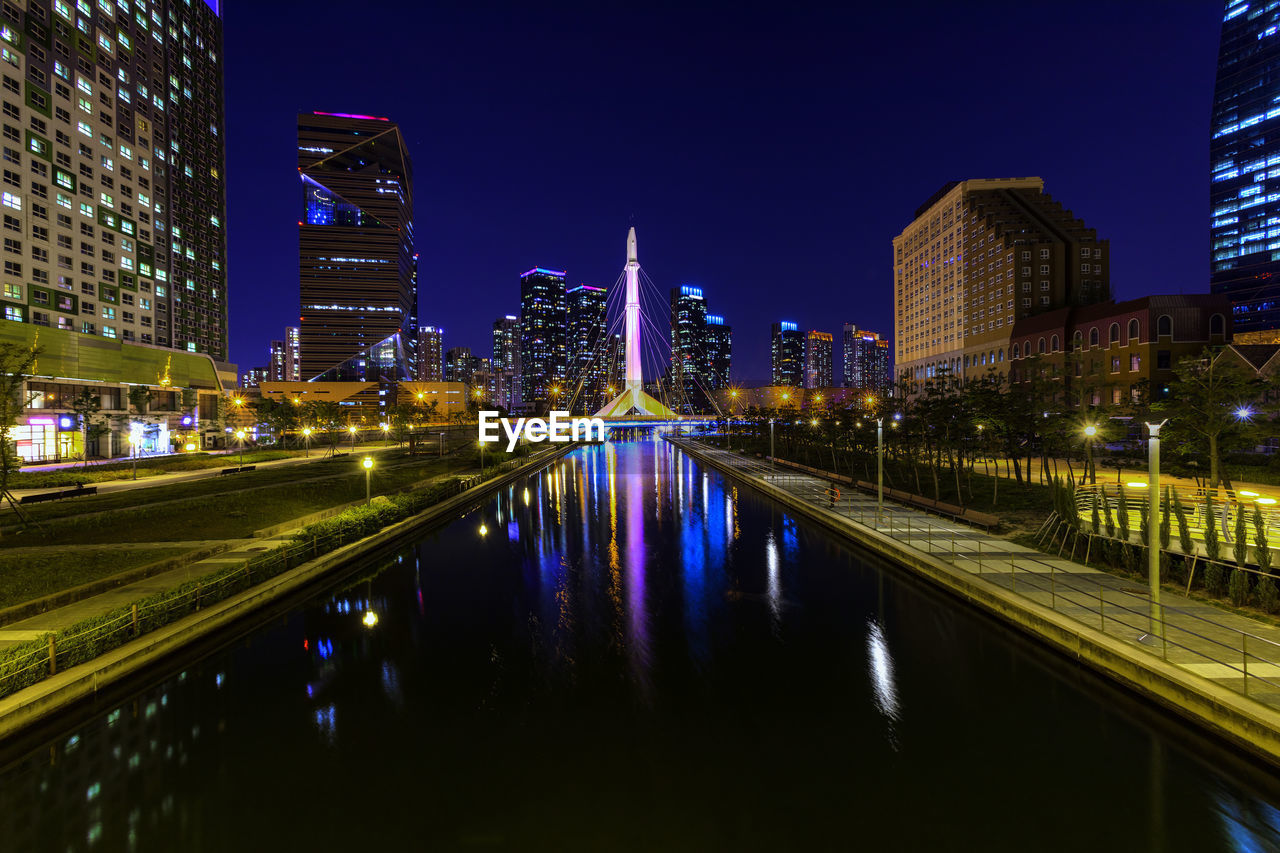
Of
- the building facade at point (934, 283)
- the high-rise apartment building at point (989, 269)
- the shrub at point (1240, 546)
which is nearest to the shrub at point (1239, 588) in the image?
the shrub at point (1240, 546)

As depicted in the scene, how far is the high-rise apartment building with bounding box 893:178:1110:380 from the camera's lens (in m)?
95.6

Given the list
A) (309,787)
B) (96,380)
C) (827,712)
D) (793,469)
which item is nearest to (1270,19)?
(793,469)

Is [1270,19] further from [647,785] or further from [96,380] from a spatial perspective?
[96,380]

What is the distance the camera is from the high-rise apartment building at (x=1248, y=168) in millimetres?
114875

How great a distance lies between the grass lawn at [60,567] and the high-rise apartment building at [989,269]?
95.3 m

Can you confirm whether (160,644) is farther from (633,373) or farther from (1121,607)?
(633,373)

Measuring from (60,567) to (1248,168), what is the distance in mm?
188510

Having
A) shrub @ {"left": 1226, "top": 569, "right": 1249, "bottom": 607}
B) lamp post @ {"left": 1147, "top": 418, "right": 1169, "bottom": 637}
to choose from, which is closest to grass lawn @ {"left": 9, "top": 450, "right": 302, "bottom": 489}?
lamp post @ {"left": 1147, "top": 418, "right": 1169, "bottom": 637}

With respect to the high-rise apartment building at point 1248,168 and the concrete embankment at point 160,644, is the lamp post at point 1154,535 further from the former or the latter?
the high-rise apartment building at point 1248,168

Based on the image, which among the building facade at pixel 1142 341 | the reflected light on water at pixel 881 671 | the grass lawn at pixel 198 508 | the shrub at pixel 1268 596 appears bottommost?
the reflected light on water at pixel 881 671

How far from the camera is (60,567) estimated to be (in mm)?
16797

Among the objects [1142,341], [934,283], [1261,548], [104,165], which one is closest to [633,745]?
[1261,548]

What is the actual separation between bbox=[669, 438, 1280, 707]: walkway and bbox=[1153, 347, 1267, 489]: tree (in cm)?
1120

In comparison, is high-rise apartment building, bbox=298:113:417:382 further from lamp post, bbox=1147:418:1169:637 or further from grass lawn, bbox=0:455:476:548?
lamp post, bbox=1147:418:1169:637
